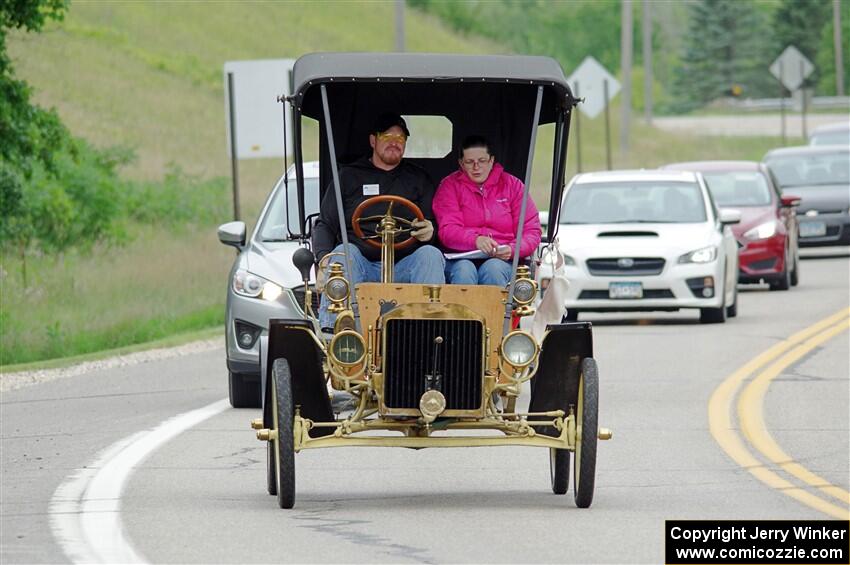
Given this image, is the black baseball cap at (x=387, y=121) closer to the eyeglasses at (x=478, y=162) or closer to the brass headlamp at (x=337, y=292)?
the eyeglasses at (x=478, y=162)

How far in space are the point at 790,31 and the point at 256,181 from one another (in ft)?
240

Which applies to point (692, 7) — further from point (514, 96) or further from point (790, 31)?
point (514, 96)

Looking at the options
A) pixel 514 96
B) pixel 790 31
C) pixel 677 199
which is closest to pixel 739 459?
pixel 514 96

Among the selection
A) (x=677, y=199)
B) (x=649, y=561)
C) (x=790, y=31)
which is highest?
(x=790, y=31)

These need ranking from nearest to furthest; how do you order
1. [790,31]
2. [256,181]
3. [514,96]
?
[514,96] → [256,181] → [790,31]

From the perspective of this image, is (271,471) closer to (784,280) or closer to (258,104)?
(784,280)

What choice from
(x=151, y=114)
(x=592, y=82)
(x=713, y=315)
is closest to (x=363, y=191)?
(x=713, y=315)

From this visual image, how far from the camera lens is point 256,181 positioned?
178ft

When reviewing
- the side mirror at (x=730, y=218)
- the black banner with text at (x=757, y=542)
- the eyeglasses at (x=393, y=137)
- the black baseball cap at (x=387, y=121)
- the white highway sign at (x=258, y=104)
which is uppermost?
the white highway sign at (x=258, y=104)

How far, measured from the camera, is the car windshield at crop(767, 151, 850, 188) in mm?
32750

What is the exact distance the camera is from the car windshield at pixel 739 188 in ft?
86.6

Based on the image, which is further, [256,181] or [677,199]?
[256,181]

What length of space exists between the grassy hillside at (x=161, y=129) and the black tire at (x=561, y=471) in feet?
32.2

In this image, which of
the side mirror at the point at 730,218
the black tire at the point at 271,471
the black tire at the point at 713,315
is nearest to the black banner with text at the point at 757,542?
the black tire at the point at 271,471
